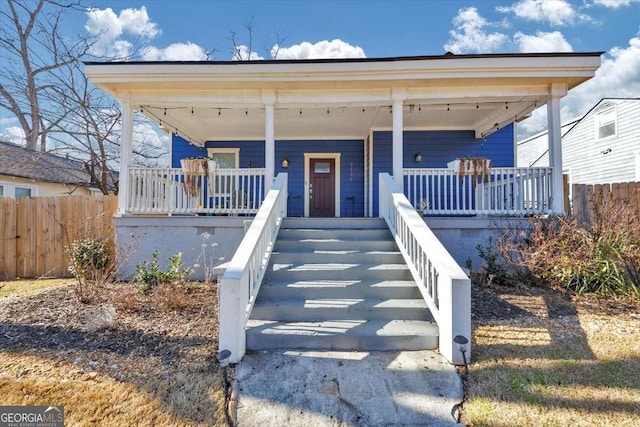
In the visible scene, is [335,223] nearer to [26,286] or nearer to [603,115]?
[26,286]

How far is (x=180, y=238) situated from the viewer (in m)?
5.61

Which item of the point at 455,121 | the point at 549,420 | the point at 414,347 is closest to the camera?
the point at 549,420

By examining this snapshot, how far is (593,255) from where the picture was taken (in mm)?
4445

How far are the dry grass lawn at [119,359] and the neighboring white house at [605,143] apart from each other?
1438 cm

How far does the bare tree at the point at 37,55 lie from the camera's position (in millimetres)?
10734

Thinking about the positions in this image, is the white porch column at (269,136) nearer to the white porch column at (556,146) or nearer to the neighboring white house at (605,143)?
the white porch column at (556,146)

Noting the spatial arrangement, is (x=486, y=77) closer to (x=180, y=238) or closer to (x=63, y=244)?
(x=180, y=238)

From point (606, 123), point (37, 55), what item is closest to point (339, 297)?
point (37, 55)

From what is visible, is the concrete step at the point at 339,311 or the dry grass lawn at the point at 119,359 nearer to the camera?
Answer: the dry grass lawn at the point at 119,359

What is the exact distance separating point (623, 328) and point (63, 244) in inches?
364

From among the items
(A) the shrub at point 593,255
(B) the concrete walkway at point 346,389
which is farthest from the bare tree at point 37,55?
(A) the shrub at point 593,255

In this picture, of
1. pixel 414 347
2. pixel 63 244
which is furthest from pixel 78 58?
pixel 414 347

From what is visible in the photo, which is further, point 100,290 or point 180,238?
point 180,238

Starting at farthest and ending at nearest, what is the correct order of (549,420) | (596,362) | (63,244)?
1. (63,244)
2. (596,362)
3. (549,420)
